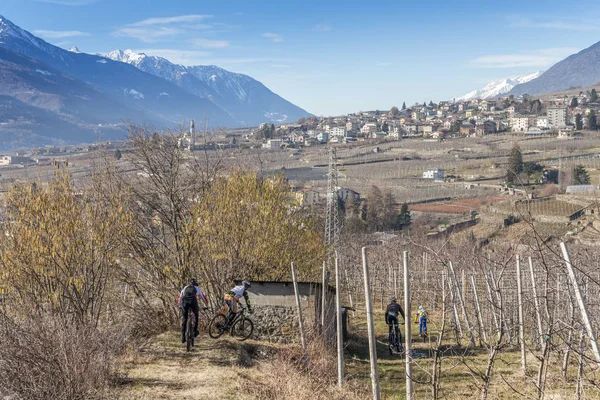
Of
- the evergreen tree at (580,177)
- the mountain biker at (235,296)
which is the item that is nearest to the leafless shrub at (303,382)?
the mountain biker at (235,296)

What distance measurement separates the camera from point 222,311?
12.9 metres

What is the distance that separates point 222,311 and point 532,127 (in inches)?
5776

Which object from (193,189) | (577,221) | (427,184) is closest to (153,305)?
(193,189)

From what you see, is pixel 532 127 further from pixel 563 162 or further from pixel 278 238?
pixel 278 238

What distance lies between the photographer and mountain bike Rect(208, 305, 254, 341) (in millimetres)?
12203

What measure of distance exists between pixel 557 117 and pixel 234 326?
152593 millimetres

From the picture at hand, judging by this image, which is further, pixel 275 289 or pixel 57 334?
pixel 275 289

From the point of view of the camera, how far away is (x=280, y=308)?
504 inches

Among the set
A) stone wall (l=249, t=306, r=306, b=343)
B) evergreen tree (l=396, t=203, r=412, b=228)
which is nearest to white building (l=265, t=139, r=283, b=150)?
evergreen tree (l=396, t=203, r=412, b=228)

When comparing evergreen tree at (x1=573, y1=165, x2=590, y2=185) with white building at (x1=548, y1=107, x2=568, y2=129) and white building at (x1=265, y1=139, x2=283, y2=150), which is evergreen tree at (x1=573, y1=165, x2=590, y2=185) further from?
white building at (x1=265, y1=139, x2=283, y2=150)

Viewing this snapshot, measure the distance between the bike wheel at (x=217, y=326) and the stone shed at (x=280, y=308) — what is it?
749 mm

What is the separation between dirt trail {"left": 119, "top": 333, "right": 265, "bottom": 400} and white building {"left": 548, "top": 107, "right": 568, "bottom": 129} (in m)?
148

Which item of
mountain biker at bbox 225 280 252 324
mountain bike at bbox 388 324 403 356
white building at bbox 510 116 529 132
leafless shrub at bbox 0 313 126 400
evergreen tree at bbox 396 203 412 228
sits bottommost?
evergreen tree at bbox 396 203 412 228

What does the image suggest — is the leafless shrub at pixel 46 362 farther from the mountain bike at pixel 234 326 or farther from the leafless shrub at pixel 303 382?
the mountain bike at pixel 234 326
